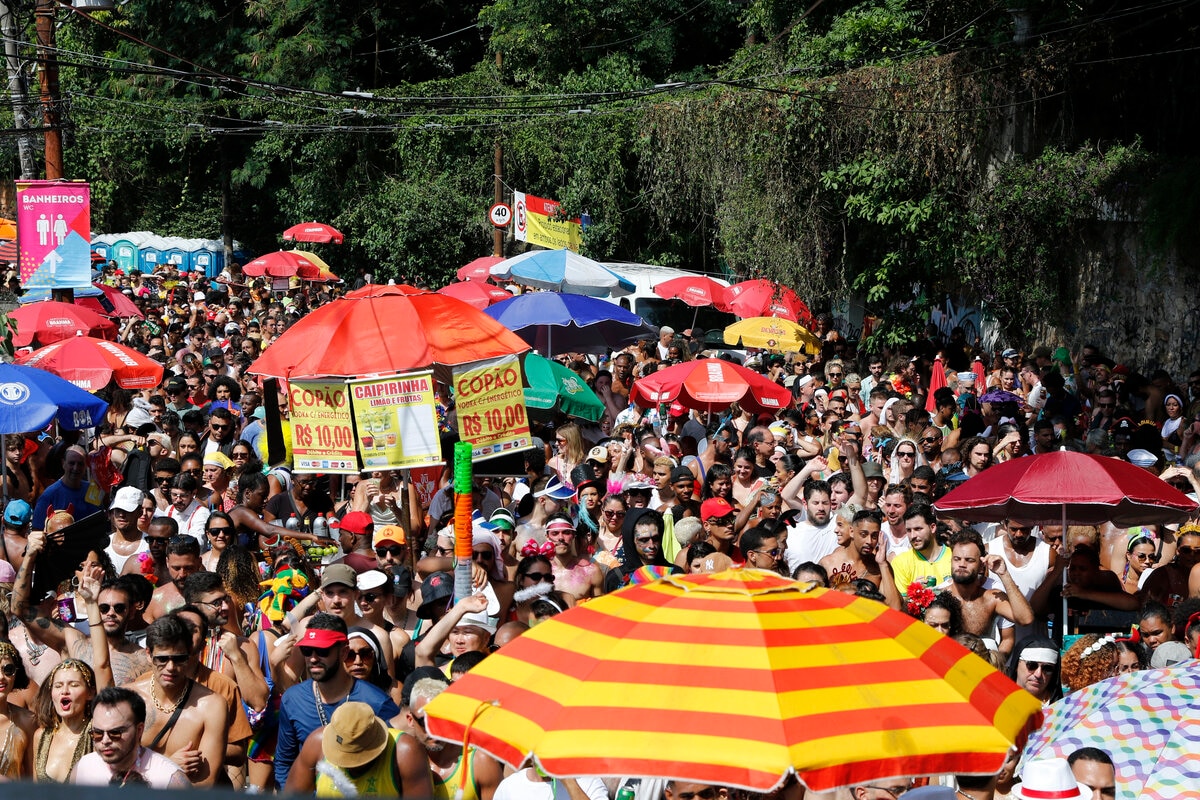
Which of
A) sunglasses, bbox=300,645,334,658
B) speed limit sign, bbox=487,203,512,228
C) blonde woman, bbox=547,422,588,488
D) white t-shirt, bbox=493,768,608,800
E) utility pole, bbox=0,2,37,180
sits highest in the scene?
utility pole, bbox=0,2,37,180

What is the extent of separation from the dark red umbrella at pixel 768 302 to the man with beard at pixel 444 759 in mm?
16582

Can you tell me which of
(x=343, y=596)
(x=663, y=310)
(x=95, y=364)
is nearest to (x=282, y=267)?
(x=663, y=310)

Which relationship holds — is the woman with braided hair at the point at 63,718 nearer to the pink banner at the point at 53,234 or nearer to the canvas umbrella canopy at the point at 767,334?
the pink banner at the point at 53,234

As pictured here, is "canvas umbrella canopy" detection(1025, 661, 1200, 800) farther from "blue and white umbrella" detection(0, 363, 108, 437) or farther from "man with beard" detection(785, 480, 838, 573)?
"blue and white umbrella" detection(0, 363, 108, 437)

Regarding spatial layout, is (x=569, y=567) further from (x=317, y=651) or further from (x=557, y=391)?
(x=557, y=391)

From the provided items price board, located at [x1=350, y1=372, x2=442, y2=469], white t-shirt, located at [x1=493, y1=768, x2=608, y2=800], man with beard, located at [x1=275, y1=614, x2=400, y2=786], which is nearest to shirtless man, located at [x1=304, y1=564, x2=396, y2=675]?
price board, located at [x1=350, y1=372, x2=442, y2=469]

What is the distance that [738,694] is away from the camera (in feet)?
13.1

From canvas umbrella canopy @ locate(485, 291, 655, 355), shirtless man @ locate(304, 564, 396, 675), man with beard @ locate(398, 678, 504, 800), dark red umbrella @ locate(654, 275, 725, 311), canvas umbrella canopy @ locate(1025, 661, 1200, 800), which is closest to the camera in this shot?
canvas umbrella canopy @ locate(1025, 661, 1200, 800)

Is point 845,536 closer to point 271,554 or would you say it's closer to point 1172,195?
point 271,554

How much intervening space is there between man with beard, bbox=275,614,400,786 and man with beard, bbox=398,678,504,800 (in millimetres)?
211

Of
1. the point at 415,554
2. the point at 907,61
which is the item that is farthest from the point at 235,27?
the point at 415,554

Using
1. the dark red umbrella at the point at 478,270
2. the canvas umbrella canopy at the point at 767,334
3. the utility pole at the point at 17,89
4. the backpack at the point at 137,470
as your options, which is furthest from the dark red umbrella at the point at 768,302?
the backpack at the point at 137,470

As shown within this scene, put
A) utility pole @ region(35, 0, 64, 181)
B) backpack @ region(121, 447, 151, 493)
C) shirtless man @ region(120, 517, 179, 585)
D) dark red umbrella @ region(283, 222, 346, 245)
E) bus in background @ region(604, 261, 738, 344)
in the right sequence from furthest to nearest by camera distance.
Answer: dark red umbrella @ region(283, 222, 346, 245) < bus in background @ region(604, 261, 738, 344) < utility pole @ region(35, 0, 64, 181) < backpack @ region(121, 447, 151, 493) < shirtless man @ region(120, 517, 179, 585)

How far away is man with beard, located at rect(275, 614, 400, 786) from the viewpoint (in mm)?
6188
